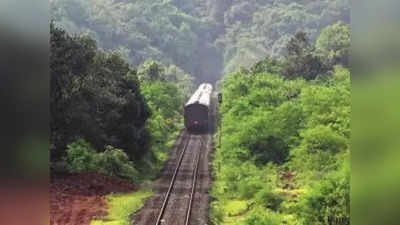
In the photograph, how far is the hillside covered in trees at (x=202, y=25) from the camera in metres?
52.8

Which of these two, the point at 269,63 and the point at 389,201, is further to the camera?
the point at 269,63

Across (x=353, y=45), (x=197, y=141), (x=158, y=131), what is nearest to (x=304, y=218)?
(x=353, y=45)

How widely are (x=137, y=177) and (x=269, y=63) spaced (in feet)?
66.6

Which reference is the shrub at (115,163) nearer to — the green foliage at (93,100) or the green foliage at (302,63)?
the green foliage at (93,100)

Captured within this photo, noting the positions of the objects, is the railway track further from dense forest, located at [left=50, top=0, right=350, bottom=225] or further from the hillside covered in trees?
the hillside covered in trees

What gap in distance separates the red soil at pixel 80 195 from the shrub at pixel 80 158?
0.28 meters

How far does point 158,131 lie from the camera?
81.8ft

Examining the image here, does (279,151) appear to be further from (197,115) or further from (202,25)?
(202,25)

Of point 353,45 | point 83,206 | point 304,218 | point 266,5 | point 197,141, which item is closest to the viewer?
point 353,45

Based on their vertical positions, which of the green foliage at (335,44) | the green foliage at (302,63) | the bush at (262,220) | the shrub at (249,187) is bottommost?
the bush at (262,220)

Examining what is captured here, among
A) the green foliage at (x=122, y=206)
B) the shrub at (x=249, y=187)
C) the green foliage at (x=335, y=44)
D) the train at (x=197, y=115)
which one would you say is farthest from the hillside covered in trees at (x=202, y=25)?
the shrub at (x=249, y=187)

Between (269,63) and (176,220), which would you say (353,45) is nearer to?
(176,220)

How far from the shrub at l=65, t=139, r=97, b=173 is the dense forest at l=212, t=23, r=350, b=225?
4330 mm

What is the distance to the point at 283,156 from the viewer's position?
67.2 ft
